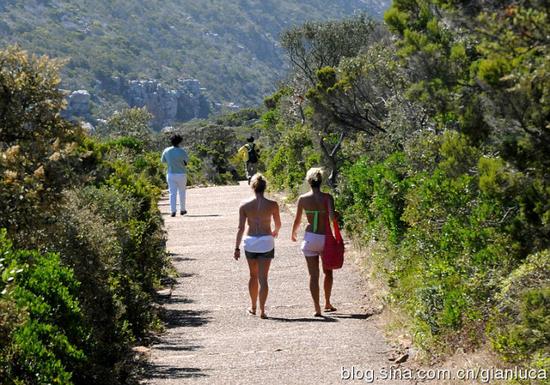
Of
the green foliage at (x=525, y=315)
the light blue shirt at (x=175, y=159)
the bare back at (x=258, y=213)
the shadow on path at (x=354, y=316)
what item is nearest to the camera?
the green foliage at (x=525, y=315)

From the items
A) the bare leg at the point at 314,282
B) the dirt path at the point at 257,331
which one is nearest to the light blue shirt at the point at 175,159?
the dirt path at the point at 257,331

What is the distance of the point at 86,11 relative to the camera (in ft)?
516

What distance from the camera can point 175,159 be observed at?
1950cm

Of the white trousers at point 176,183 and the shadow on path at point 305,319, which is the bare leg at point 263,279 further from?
the white trousers at point 176,183

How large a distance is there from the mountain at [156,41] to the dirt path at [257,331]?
10650 centimetres

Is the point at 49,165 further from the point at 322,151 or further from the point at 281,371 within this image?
the point at 322,151

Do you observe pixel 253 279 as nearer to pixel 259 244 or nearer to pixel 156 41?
pixel 259 244

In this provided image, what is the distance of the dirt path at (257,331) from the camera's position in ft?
27.6

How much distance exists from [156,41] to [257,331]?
504ft

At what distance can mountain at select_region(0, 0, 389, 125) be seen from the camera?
5330 inches

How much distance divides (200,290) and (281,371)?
16.3ft

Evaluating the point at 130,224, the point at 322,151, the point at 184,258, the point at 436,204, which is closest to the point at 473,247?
the point at 436,204

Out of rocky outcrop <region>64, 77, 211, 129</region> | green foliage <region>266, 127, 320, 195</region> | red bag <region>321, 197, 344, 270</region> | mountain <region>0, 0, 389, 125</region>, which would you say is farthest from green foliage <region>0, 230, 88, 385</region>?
rocky outcrop <region>64, 77, 211, 129</region>

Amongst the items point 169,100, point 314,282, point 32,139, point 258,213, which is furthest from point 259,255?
point 169,100
